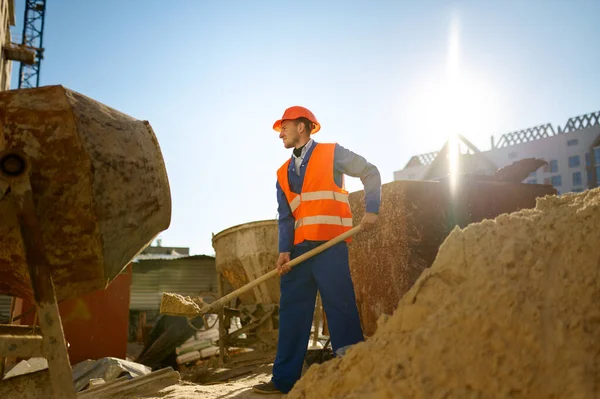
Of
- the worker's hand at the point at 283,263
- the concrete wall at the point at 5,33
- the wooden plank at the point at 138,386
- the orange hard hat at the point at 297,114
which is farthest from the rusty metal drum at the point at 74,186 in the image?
the concrete wall at the point at 5,33

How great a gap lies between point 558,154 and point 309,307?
28.6 meters

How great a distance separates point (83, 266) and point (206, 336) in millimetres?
9117

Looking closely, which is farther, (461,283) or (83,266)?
(83,266)

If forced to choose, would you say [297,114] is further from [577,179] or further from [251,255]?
[577,179]

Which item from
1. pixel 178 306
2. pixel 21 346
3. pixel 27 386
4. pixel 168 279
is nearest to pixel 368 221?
pixel 178 306

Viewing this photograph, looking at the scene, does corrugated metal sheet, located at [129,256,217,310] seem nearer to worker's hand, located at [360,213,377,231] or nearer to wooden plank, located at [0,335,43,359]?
worker's hand, located at [360,213,377,231]

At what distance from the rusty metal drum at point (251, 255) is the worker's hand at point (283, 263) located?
13.4 ft

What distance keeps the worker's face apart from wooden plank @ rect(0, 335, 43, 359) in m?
2.14

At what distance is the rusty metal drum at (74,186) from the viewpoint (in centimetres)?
213

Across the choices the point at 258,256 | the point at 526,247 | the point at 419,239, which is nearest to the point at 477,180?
the point at 419,239

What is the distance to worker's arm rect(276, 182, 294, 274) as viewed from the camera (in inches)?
136

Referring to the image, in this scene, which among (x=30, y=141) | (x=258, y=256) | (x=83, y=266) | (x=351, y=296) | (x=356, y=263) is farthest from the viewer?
(x=258, y=256)

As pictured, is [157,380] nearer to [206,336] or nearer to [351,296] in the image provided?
[351,296]

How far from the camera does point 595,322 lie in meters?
1.79
